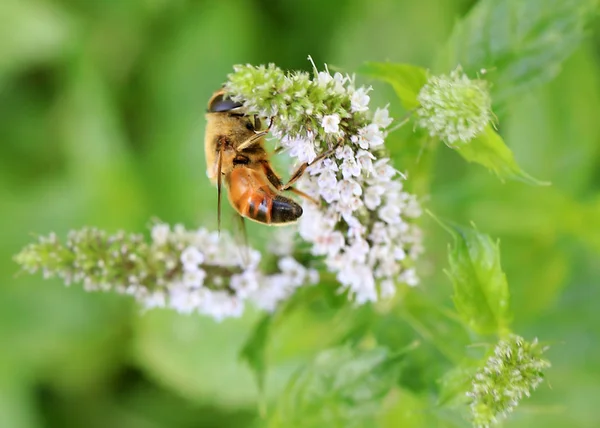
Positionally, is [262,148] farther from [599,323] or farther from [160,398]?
[160,398]

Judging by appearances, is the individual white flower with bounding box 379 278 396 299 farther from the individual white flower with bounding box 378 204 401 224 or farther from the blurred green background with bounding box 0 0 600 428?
the blurred green background with bounding box 0 0 600 428

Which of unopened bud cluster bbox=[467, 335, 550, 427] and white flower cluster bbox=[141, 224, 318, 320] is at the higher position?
white flower cluster bbox=[141, 224, 318, 320]

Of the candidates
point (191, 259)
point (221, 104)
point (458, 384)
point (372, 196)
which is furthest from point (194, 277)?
point (458, 384)

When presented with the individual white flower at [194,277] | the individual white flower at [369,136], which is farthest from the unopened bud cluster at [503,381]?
the individual white flower at [194,277]

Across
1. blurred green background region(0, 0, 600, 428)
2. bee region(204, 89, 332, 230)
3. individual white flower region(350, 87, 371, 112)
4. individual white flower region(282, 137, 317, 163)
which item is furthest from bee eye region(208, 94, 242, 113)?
blurred green background region(0, 0, 600, 428)

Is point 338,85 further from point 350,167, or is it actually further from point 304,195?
point 304,195

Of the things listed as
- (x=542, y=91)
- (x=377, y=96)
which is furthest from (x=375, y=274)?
(x=542, y=91)
